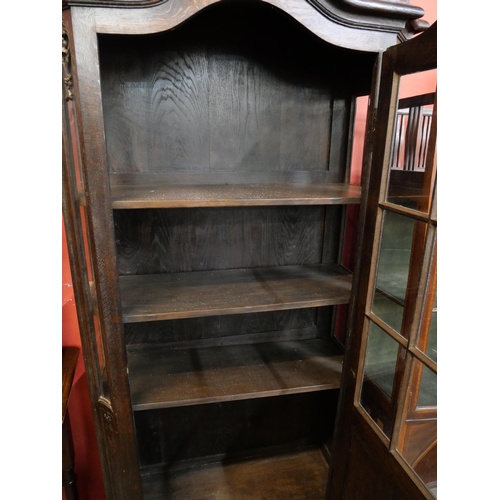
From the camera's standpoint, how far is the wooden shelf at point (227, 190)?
1.00 meters

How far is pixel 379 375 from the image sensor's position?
1.09 m

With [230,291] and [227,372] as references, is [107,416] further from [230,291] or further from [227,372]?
[230,291]

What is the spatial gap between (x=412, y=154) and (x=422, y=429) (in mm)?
718

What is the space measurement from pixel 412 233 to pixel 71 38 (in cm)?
92

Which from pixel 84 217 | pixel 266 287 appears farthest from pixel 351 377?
pixel 84 217

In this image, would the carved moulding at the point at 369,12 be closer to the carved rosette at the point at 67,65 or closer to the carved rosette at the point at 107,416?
the carved rosette at the point at 67,65

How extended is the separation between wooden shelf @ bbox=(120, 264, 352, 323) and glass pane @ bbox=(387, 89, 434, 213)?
0.42 metres

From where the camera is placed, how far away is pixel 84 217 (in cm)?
106

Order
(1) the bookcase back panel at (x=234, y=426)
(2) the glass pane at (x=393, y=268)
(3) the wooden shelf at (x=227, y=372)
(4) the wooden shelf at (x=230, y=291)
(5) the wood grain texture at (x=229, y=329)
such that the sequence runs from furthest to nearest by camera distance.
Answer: (1) the bookcase back panel at (x=234, y=426)
(5) the wood grain texture at (x=229, y=329)
(3) the wooden shelf at (x=227, y=372)
(4) the wooden shelf at (x=230, y=291)
(2) the glass pane at (x=393, y=268)

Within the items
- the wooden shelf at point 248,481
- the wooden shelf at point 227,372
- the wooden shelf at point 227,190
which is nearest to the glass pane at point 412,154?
the wooden shelf at point 227,190

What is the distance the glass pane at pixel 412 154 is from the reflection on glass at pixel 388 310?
0.27 meters

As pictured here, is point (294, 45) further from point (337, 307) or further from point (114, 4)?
point (337, 307)

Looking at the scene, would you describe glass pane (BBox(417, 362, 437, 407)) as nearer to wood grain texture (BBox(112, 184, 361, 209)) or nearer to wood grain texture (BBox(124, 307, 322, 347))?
wood grain texture (BBox(112, 184, 361, 209))

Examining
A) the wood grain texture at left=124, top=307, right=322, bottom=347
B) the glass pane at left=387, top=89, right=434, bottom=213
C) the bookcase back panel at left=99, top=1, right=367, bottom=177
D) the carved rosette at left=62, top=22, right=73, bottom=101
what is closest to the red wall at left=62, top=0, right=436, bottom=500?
the bookcase back panel at left=99, top=1, right=367, bottom=177
